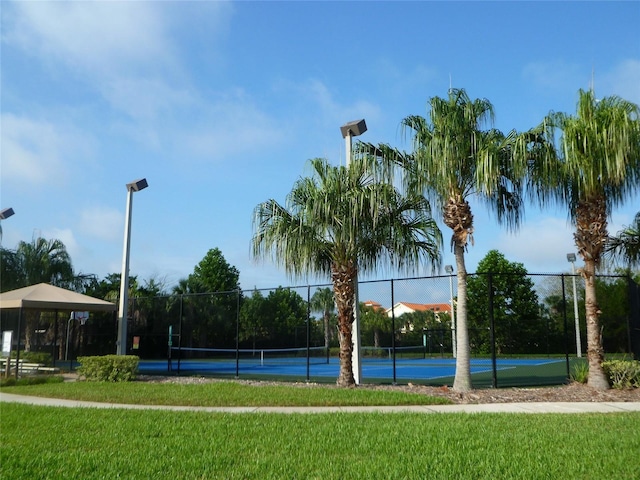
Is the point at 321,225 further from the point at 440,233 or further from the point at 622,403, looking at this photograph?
the point at 622,403

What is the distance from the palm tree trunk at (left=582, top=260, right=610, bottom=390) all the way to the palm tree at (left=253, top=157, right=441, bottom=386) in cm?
351

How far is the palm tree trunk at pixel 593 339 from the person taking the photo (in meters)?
13.1

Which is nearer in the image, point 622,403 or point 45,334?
point 622,403

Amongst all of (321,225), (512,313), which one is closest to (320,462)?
(321,225)

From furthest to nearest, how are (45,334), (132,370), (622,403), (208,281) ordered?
(208,281), (45,334), (132,370), (622,403)

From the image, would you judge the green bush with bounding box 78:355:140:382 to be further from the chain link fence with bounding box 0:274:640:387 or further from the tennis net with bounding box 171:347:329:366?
the tennis net with bounding box 171:347:329:366

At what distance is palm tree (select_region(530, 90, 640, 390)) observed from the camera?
12586 millimetres

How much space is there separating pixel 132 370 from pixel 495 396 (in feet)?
33.2

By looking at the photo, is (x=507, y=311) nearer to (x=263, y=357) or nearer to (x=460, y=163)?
(x=263, y=357)

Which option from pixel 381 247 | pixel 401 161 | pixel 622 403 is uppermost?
pixel 401 161

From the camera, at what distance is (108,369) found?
16.5m

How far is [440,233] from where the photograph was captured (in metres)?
14.2

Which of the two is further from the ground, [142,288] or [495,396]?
[142,288]

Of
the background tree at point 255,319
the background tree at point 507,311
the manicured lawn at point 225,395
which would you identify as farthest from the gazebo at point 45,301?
the background tree at point 507,311
